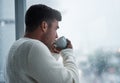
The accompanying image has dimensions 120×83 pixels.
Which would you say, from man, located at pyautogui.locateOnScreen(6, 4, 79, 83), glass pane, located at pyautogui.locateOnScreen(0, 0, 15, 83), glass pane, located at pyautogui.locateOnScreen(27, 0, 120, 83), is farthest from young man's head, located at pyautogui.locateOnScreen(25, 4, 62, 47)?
glass pane, located at pyautogui.locateOnScreen(0, 0, 15, 83)

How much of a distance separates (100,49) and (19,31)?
0.78 metres

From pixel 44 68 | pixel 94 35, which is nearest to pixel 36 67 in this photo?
pixel 44 68

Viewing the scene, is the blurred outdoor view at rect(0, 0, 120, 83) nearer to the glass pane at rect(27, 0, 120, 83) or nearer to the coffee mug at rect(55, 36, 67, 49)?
the glass pane at rect(27, 0, 120, 83)

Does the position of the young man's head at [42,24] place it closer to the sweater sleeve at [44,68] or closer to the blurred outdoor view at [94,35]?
the sweater sleeve at [44,68]

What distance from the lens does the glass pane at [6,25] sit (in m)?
2.21

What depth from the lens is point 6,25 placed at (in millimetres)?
2221

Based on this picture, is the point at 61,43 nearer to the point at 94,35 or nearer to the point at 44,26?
the point at 44,26

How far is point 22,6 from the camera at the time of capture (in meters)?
2.12

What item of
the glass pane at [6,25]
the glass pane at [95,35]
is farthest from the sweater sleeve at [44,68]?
the glass pane at [6,25]

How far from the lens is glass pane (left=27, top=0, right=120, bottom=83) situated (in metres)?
1.85

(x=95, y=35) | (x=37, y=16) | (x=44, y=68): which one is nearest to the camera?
(x=44, y=68)

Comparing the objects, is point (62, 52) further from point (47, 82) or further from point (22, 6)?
point (22, 6)

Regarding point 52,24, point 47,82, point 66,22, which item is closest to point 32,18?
point 52,24

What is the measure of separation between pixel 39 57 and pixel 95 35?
3.11 feet
